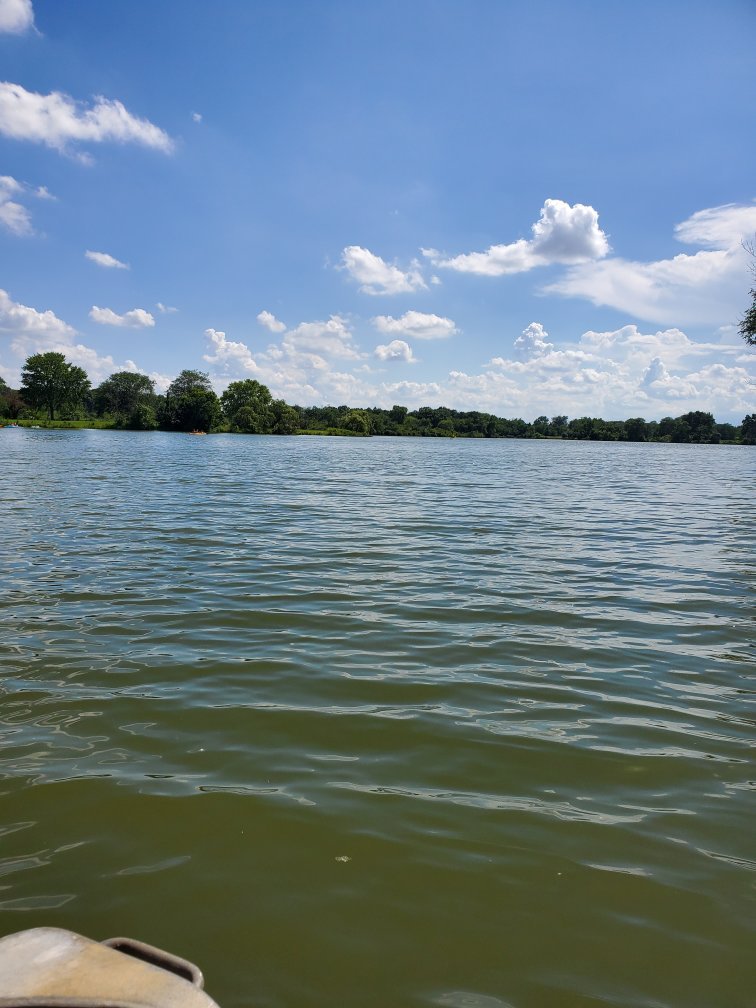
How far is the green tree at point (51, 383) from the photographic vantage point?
14262 cm

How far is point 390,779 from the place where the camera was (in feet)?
15.0

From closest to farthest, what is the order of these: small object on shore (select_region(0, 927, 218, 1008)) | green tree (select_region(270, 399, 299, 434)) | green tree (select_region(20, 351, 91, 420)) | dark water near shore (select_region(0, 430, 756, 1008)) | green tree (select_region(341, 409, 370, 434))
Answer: small object on shore (select_region(0, 927, 218, 1008)), dark water near shore (select_region(0, 430, 756, 1008)), green tree (select_region(20, 351, 91, 420)), green tree (select_region(270, 399, 299, 434)), green tree (select_region(341, 409, 370, 434))

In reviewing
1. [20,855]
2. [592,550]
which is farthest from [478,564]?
[20,855]

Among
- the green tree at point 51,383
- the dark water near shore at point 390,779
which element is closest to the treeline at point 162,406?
the green tree at point 51,383

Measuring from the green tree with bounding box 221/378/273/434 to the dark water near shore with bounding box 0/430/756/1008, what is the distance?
149735 millimetres

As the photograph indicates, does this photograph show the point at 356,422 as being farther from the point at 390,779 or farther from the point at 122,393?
the point at 390,779

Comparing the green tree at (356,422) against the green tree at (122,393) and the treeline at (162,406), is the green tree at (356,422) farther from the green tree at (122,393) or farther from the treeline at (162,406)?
the green tree at (122,393)

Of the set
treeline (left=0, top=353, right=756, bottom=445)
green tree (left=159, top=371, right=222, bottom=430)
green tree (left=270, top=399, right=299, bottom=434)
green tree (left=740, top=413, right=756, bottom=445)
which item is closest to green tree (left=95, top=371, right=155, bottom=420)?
treeline (left=0, top=353, right=756, bottom=445)

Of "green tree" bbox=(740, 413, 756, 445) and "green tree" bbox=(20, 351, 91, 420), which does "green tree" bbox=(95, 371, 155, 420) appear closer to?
"green tree" bbox=(20, 351, 91, 420)

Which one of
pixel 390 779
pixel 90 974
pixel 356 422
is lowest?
pixel 390 779

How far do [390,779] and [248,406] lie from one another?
529ft

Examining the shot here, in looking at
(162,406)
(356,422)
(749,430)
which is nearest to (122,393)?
(162,406)

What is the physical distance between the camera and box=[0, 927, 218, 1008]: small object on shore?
2029mm

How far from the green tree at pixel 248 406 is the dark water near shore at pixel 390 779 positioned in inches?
5895
